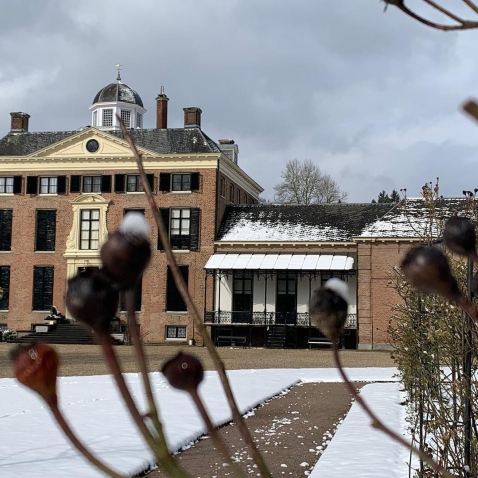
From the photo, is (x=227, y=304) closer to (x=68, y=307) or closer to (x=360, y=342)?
(x=360, y=342)

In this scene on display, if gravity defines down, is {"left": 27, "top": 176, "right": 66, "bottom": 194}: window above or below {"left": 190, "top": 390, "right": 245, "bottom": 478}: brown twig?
above

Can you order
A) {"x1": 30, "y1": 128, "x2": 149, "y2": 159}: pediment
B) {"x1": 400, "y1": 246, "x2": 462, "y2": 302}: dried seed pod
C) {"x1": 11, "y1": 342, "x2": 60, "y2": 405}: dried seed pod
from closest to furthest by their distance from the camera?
{"x1": 11, "y1": 342, "x2": 60, "y2": 405}: dried seed pod, {"x1": 400, "y1": 246, "x2": 462, "y2": 302}: dried seed pod, {"x1": 30, "y1": 128, "x2": 149, "y2": 159}: pediment

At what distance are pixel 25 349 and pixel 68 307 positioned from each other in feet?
0.16

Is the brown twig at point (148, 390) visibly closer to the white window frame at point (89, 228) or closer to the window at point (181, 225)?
the window at point (181, 225)

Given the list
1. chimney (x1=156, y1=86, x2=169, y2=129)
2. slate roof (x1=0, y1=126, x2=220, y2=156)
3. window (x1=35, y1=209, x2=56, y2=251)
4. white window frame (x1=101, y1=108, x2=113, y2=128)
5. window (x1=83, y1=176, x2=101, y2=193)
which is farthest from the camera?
white window frame (x1=101, y1=108, x2=113, y2=128)

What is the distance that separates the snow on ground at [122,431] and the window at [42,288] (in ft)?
55.8

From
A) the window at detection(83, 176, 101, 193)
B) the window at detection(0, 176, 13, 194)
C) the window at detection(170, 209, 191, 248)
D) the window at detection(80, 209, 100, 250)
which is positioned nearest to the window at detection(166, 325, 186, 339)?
the window at detection(170, 209, 191, 248)

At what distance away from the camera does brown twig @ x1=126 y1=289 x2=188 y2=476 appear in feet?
1.73

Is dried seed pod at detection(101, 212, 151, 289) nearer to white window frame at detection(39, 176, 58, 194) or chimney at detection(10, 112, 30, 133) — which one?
white window frame at detection(39, 176, 58, 194)

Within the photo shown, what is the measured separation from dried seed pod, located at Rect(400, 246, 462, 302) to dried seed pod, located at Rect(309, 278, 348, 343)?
0.30ft

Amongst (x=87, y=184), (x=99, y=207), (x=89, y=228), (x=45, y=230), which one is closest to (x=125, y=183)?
(x=99, y=207)

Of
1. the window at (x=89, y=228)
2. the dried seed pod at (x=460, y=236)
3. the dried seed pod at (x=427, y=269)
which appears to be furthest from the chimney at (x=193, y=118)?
the dried seed pod at (x=427, y=269)

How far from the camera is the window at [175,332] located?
32.2 meters

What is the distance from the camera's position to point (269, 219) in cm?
3369
